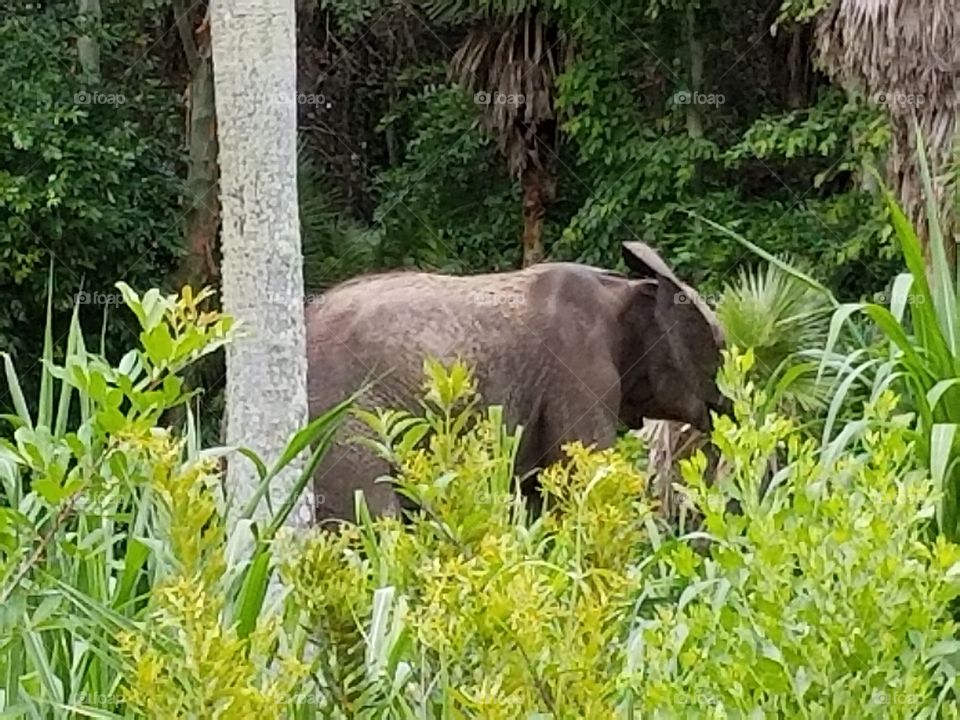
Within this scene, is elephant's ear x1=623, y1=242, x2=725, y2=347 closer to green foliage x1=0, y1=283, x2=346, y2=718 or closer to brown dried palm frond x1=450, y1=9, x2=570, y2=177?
green foliage x1=0, y1=283, x2=346, y2=718

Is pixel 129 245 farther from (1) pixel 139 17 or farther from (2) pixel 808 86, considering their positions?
(2) pixel 808 86

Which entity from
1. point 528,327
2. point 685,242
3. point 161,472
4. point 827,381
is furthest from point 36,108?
point 161,472

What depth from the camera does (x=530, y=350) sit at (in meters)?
5.68

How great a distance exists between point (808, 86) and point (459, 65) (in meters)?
2.30

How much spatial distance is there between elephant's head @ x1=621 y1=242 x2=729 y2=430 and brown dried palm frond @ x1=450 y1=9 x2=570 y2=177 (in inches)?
222

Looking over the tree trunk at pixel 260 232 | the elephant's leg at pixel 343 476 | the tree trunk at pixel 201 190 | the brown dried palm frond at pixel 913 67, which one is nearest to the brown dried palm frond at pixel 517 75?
the tree trunk at pixel 201 190

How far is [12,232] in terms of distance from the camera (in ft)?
30.4

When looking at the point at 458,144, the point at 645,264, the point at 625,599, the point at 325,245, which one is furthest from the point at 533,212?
the point at 625,599

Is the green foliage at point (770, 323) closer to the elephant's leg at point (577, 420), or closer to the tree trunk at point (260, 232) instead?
the elephant's leg at point (577, 420)

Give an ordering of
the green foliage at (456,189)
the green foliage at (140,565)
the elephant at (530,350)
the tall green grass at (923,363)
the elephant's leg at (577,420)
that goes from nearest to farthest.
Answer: the green foliage at (140,565)
the tall green grass at (923,363)
the elephant at (530,350)
the elephant's leg at (577,420)
the green foliage at (456,189)

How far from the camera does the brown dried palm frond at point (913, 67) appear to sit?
22.8 ft

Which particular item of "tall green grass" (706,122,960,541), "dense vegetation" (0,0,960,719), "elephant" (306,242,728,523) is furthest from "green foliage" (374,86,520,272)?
"tall green grass" (706,122,960,541)

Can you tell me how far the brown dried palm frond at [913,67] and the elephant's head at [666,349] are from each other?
49.2 inches

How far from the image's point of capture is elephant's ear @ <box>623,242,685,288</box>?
19.6 ft
